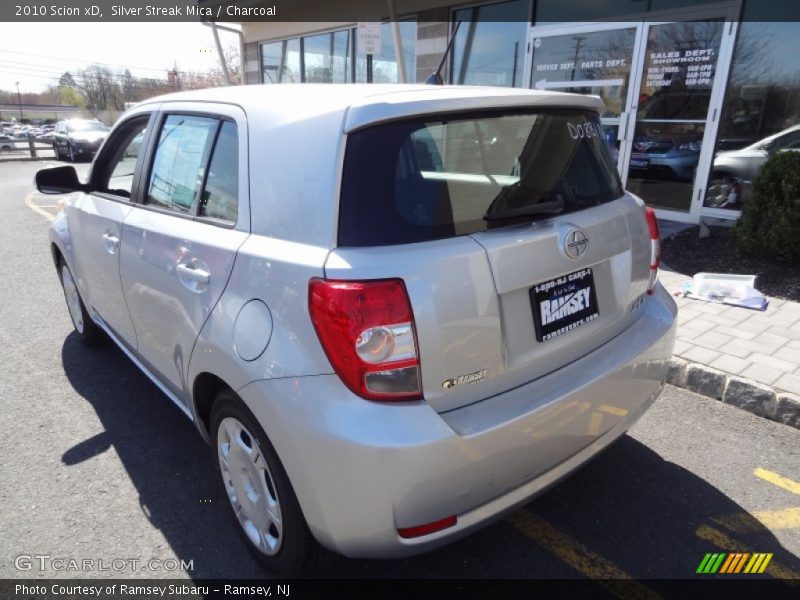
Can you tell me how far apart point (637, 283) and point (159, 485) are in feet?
7.81

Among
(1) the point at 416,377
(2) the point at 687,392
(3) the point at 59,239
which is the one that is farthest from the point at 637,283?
(3) the point at 59,239

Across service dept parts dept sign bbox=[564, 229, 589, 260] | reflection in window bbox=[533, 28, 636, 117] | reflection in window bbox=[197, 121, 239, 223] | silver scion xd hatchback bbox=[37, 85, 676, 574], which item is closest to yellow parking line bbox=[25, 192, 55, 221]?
reflection in window bbox=[533, 28, 636, 117]

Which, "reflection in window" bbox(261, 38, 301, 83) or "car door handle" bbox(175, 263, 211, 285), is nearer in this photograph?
"car door handle" bbox(175, 263, 211, 285)

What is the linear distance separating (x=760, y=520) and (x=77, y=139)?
25.2m

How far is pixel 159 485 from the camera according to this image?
268 centimetres

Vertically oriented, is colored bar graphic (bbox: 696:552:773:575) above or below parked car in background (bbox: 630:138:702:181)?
below

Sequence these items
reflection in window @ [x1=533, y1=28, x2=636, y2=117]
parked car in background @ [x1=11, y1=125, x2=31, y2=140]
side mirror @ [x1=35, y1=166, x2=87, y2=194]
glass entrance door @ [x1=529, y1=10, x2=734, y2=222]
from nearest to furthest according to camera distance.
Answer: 1. side mirror @ [x1=35, y1=166, x2=87, y2=194]
2. glass entrance door @ [x1=529, y1=10, x2=734, y2=222]
3. reflection in window @ [x1=533, y1=28, x2=636, y2=117]
4. parked car in background @ [x1=11, y1=125, x2=31, y2=140]

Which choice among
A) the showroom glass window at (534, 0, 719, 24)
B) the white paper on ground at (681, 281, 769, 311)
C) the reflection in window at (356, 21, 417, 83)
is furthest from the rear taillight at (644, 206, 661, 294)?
the reflection in window at (356, 21, 417, 83)

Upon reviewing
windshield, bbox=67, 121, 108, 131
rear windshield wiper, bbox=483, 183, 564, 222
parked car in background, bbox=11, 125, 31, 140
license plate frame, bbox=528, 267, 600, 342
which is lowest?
parked car in background, bbox=11, 125, 31, 140

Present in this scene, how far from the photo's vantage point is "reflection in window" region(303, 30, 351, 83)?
38.5 ft

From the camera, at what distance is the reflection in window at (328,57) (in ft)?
38.5

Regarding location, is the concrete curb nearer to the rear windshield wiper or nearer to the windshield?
the rear windshield wiper

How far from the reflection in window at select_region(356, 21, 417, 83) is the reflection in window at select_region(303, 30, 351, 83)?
0.49 m

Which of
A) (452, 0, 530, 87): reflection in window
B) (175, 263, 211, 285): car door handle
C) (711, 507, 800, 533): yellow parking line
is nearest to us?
(175, 263, 211, 285): car door handle
